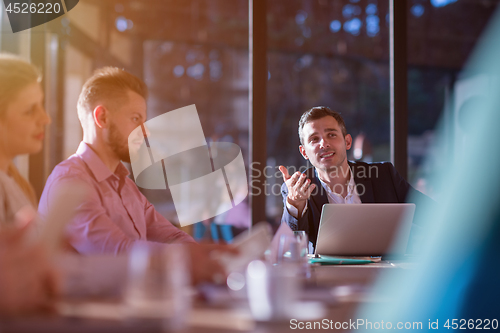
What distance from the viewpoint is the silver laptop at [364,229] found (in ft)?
6.44

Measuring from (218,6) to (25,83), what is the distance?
4.61 meters

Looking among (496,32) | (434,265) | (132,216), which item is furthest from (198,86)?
(434,265)

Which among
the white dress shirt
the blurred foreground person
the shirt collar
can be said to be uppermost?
the shirt collar

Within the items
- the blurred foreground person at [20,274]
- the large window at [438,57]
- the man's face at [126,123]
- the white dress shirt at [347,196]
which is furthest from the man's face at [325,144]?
the large window at [438,57]

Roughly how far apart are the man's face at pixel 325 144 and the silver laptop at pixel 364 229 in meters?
0.83

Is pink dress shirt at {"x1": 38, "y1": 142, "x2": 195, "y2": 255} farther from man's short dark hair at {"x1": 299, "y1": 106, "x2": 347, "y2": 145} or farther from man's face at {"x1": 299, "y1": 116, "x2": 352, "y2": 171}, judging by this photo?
man's short dark hair at {"x1": 299, "y1": 106, "x2": 347, "y2": 145}

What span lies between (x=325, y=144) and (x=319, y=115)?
218mm

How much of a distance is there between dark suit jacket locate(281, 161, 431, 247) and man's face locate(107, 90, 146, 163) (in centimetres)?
93

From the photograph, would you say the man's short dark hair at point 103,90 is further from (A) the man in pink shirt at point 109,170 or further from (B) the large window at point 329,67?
(B) the large window at point 329,67

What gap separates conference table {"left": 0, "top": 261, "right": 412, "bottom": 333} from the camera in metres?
0.80

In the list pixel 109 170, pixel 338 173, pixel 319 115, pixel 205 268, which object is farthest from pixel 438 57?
pixel 205 268

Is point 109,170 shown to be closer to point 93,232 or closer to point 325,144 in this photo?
point 93,232

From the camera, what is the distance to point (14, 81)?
1779mm

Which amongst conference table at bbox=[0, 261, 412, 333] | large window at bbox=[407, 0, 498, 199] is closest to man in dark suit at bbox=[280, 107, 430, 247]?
conference table at bbox=[0, 261, 412, 333]
